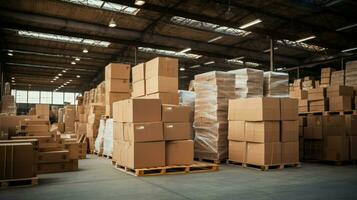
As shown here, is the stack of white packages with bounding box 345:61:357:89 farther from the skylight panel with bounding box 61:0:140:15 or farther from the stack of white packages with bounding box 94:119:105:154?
the stack of white packages with bounding box 94:119:105:154

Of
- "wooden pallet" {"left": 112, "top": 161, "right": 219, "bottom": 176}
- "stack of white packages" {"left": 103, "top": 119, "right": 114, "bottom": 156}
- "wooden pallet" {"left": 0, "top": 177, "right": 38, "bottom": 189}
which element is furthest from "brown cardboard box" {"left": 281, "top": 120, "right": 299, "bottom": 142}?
"wooden pallet" {"left": 0, "top": 177, "right": 38, "bottom": 189}

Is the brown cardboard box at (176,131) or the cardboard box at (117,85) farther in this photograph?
the cardboard box at (117,85)

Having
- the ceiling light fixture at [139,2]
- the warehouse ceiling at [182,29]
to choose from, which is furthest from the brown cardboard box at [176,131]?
the warehouse ceiling at [182,29]

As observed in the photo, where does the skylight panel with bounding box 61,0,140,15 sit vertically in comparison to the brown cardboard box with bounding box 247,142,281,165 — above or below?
above

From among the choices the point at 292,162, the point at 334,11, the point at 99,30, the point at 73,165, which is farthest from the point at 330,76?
the point at 73,165

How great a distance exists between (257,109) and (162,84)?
89.3 inches

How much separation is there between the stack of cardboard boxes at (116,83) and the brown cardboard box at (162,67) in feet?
8.43

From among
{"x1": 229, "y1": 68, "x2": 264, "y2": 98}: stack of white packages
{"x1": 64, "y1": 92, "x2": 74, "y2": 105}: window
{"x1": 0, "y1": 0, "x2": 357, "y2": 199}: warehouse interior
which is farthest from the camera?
{"x1": 64, "y1": 92, "x2": 74, "y2": 105}: window

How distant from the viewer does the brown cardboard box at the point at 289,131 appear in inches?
314

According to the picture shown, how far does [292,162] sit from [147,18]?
759 cm

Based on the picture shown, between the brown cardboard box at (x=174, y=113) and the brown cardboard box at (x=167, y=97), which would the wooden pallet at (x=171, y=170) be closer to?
the brown cardboard box at (x=174, y=113)

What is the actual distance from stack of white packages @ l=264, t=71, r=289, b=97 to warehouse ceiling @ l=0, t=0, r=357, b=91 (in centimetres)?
298

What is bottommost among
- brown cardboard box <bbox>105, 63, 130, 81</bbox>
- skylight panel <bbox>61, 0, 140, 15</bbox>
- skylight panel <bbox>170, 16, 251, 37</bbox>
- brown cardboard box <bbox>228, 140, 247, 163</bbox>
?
brown cardboard box <bbox>228, 140, 247, 163</bbox>

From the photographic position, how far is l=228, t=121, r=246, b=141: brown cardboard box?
812 centimetres
